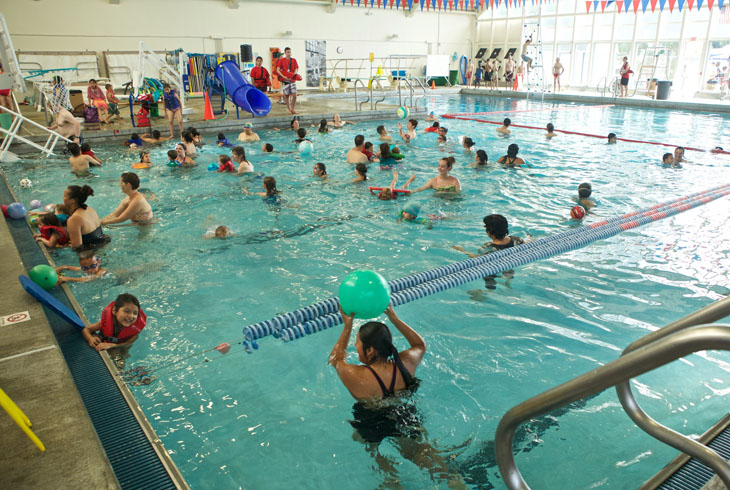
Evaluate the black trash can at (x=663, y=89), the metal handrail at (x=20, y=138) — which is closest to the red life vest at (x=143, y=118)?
the metal handrail at (x=20, y=138)

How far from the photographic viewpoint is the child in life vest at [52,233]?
5684mm

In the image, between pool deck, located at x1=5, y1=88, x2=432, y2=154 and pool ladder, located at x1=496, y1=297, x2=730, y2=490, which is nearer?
pool ladder, located at x1=496, y1=297, x2=730, y2=490

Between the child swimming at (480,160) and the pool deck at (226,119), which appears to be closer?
the child swimming at (480,160)

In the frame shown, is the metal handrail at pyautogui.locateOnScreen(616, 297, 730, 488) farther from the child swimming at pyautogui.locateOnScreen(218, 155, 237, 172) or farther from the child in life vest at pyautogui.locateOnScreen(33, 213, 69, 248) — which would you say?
the child swimming at pyautogui.locateOnScreen(218, 155, 237, 172)

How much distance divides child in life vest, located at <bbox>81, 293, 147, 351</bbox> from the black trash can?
2167 cm

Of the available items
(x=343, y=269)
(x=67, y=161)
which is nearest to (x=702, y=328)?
(x=343, y=269)

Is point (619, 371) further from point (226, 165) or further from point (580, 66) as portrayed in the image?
point (580, 66)

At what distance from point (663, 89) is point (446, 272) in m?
19.4

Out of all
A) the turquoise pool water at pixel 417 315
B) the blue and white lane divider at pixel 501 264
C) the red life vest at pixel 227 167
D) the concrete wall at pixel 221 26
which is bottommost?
the turquoise pool water at pixel 417 315

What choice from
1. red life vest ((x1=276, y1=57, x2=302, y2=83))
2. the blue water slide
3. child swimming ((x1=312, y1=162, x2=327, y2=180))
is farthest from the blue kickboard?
red life vest ((x1=276, y1=57, x2=302, y2=83))

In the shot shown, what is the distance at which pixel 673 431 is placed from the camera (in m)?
1.36

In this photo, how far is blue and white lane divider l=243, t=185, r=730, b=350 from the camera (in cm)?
398

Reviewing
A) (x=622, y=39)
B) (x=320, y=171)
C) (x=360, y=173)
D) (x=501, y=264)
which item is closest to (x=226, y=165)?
(x=320, y=171)

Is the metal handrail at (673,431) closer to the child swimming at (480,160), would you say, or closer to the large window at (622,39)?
the child swimming at (480,160)
